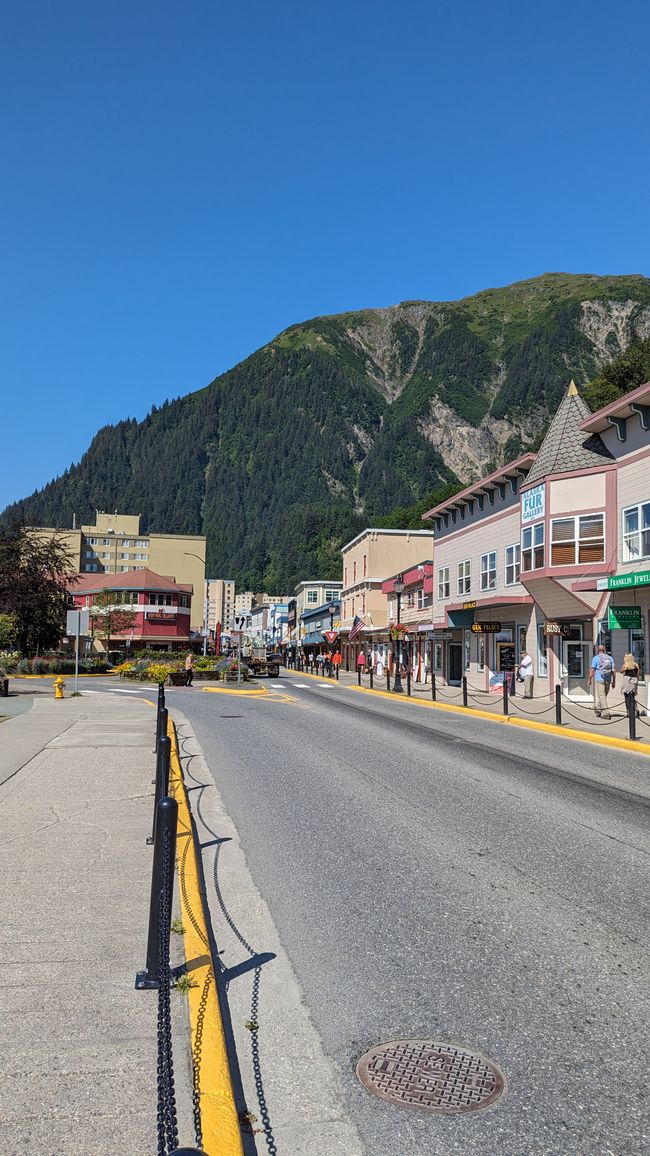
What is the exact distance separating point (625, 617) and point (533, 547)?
7644mm

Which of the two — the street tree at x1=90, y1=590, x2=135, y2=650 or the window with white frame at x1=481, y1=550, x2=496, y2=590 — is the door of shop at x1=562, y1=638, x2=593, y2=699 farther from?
the street tree at x1=90, y1=590, x2=135, y2=650

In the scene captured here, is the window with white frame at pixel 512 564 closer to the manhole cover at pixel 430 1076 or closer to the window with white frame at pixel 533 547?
the window with white frame at pixel 533 547

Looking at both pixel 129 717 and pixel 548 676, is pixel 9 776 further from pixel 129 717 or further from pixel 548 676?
pixel 548 676

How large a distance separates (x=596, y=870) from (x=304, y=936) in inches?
114

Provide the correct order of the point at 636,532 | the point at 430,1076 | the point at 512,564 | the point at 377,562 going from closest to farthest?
the point at 430,1076, the point at 636,532, the point at 512,564, the point at 377,562

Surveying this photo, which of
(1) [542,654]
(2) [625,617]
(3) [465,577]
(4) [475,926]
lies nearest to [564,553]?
(1) [542,654]

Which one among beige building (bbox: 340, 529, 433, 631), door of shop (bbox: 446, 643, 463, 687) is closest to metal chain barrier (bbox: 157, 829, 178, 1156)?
door of shop (bbox: 446, 643, 463, 687)

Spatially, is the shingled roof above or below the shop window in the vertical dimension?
above

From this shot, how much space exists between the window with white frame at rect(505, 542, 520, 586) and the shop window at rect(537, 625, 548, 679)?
113 inches

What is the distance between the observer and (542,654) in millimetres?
31656

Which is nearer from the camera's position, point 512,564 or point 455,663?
point 512,564

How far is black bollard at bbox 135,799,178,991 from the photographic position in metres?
4.25

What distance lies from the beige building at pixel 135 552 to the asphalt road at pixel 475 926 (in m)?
118

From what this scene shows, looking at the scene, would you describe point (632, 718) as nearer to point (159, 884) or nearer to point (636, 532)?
point (636, 532)
